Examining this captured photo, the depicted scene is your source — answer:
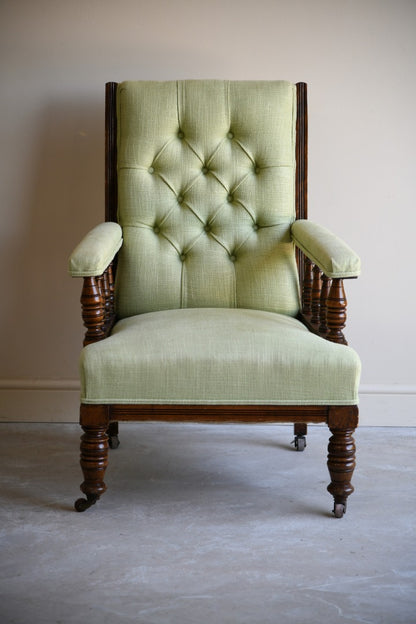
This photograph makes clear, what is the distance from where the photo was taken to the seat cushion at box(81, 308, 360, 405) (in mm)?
1667

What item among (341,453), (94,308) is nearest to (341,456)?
(341,453)

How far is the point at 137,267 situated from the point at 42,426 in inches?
30.5

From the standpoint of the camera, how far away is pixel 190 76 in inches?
97.5

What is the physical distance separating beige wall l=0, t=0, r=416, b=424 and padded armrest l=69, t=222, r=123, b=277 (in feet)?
2.32

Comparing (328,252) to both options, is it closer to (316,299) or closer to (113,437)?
(316,299)

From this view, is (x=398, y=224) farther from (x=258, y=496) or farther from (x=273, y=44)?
(x=258, y=496)

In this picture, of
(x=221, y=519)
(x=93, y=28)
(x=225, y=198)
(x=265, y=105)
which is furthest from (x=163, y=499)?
(x=93, y=28)

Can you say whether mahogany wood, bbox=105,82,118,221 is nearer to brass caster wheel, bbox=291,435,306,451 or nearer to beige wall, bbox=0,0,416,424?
beige wall, bbox=0,0,416,424

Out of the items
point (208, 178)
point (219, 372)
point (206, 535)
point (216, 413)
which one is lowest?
point (206, 535)

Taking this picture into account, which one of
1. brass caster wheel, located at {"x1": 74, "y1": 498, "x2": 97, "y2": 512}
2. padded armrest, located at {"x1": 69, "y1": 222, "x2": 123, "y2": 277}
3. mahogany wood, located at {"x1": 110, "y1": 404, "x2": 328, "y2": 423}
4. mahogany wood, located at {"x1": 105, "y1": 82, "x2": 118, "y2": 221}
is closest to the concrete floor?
brass caster wheel, located at {"x1": 74, "y1": 498, "x2": 97, "y2": 512}

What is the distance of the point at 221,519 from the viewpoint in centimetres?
179

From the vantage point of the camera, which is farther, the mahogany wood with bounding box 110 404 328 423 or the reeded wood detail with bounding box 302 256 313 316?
the reeded wood detail with bounding box 302 256 313 316

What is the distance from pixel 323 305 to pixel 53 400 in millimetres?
1140

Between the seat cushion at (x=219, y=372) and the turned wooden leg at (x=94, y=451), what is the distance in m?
0.06
